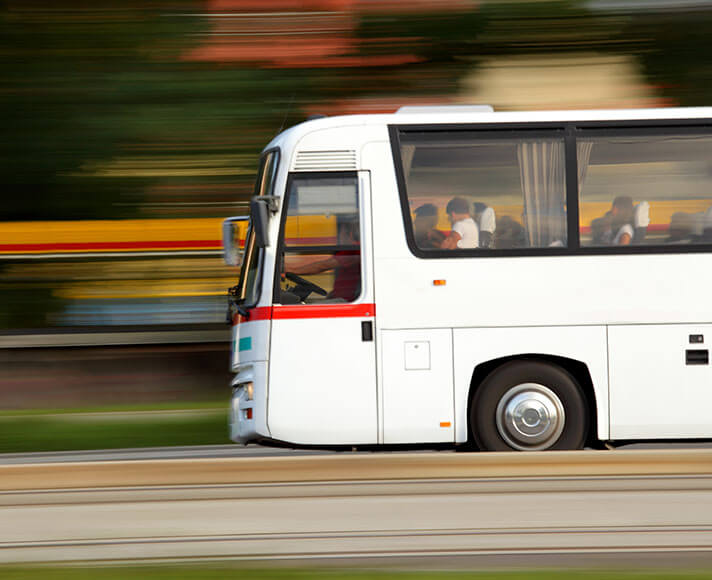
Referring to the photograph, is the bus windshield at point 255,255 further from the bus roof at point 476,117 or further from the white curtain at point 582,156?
the white curtain at point 582,156

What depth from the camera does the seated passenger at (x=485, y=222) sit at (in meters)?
9.15

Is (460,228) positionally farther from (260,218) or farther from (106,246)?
(106,246)

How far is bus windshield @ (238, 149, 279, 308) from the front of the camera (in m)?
9.43

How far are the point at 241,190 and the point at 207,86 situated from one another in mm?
1718

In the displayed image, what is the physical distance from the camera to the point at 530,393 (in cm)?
921

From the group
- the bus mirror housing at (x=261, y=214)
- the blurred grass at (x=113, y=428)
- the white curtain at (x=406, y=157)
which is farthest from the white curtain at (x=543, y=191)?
the blurred grass at (x=113, y=428)

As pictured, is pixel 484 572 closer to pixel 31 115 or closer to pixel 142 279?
pixel 142 279

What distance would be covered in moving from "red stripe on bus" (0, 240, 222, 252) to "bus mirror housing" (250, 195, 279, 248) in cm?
920

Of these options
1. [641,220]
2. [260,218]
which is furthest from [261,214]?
[641,220]

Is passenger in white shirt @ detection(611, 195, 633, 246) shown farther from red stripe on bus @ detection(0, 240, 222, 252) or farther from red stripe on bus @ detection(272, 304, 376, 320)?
red stripe on bus @ detection(0, 240, 222, 252)

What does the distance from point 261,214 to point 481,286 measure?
5.76ft

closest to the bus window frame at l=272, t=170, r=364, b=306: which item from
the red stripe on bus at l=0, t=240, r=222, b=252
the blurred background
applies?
the blurred background

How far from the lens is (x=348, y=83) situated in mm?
18625

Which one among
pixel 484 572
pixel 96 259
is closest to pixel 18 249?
pixel 96 259
